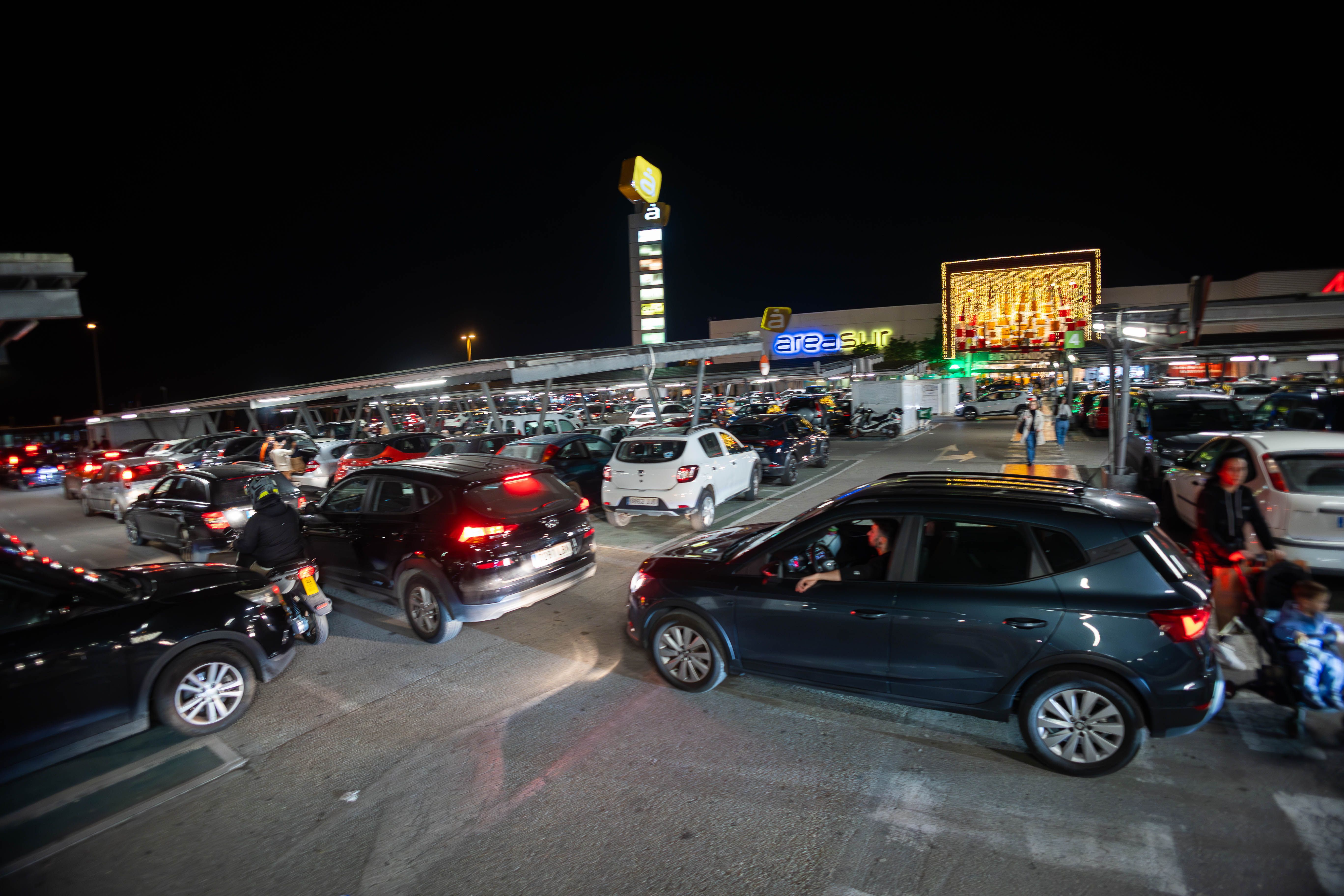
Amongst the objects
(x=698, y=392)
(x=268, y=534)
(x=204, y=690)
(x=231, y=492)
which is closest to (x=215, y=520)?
(x=231, y=492)

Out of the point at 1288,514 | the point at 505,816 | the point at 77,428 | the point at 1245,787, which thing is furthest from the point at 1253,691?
the point at 77,428

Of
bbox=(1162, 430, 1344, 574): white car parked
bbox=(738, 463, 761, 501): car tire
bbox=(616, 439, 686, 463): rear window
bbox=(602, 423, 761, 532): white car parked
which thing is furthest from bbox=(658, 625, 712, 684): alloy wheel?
bbox=(738, 463, 761, 501): car tire

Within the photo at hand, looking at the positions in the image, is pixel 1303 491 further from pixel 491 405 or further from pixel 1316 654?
pixel 491 405

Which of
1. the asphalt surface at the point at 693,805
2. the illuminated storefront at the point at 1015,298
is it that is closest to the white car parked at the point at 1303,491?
the asphalt surface at the point at 693,805

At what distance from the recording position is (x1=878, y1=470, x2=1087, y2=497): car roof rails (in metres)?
4.12

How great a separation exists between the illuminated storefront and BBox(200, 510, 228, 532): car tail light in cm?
6940

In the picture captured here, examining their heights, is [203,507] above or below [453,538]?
below

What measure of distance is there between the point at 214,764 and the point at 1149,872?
534 centimetres

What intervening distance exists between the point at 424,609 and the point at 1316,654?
22.0 ft

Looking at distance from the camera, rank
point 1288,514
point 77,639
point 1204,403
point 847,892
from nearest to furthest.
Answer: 1. point 847,892
2. point 77,639
3. point 1288,514
4. point 1204,403

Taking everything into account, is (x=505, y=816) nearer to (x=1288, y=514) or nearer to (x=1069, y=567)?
(x=1069, y=567)

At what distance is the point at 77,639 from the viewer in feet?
12.7

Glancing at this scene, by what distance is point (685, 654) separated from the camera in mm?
4758

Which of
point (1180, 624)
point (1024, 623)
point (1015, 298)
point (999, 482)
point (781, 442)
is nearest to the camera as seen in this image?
point (1180, 624)
